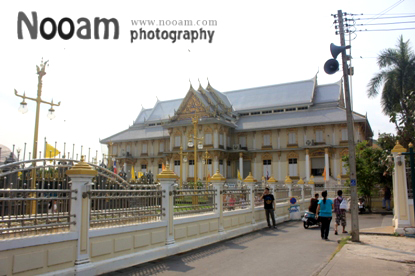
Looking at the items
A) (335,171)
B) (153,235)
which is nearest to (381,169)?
(335,171)

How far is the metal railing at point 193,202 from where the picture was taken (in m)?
8.99

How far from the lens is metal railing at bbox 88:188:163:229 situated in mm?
6723

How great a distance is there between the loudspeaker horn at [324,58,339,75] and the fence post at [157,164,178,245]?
231 inches

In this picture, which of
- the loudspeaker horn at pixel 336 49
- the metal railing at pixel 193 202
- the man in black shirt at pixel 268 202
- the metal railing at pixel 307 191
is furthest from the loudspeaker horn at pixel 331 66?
the metal railing at pixel 307 191

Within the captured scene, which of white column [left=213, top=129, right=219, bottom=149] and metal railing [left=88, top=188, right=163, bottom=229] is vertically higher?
white column [left=213, top=129, right=219, bottom=149]

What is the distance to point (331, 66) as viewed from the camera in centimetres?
1062

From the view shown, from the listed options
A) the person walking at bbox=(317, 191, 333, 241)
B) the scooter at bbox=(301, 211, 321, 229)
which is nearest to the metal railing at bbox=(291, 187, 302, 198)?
the scooter at bbox=(301, 211, 321, 229)

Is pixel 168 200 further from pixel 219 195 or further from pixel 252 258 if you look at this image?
pixel 219 195

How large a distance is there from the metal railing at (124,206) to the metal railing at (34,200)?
58 centimetres

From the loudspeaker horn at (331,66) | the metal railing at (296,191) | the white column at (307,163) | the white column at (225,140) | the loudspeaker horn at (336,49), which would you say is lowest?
the metal railing at (296,191)

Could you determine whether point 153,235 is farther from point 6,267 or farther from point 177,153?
point 177,153

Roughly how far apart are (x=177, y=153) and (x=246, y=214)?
29618 mm

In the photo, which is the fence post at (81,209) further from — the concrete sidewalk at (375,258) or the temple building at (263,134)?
the temple building at (263,134)

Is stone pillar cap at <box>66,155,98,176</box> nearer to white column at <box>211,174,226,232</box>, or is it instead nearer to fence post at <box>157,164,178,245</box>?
fence post at <box>157,164,178,245</box>
